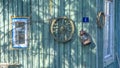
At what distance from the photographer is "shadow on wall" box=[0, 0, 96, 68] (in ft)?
30.2

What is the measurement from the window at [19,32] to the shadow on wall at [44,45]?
118mm

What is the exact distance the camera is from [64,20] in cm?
923

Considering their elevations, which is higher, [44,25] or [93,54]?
[44,25]

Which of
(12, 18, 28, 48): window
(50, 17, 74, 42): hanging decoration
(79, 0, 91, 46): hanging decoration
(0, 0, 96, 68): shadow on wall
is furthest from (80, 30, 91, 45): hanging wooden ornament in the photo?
(12, 18, 28, 48): window

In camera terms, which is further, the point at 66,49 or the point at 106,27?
the point at 106,27

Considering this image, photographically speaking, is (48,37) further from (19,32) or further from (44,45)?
(19,32)

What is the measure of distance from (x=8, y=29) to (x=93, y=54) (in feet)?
6.78

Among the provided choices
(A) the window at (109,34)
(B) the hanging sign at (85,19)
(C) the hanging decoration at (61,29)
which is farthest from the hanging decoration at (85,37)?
(A) the window at (109,34)

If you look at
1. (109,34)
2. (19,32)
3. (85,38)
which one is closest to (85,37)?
(85,38)

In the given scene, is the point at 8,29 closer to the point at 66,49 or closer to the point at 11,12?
the point at 11,12

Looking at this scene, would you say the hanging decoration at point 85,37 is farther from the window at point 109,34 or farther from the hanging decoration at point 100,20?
the window at point 109,34

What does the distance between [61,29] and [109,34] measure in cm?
225

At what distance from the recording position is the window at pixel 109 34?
10.4 m

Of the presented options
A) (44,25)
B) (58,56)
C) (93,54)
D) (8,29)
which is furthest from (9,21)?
(93,54)
